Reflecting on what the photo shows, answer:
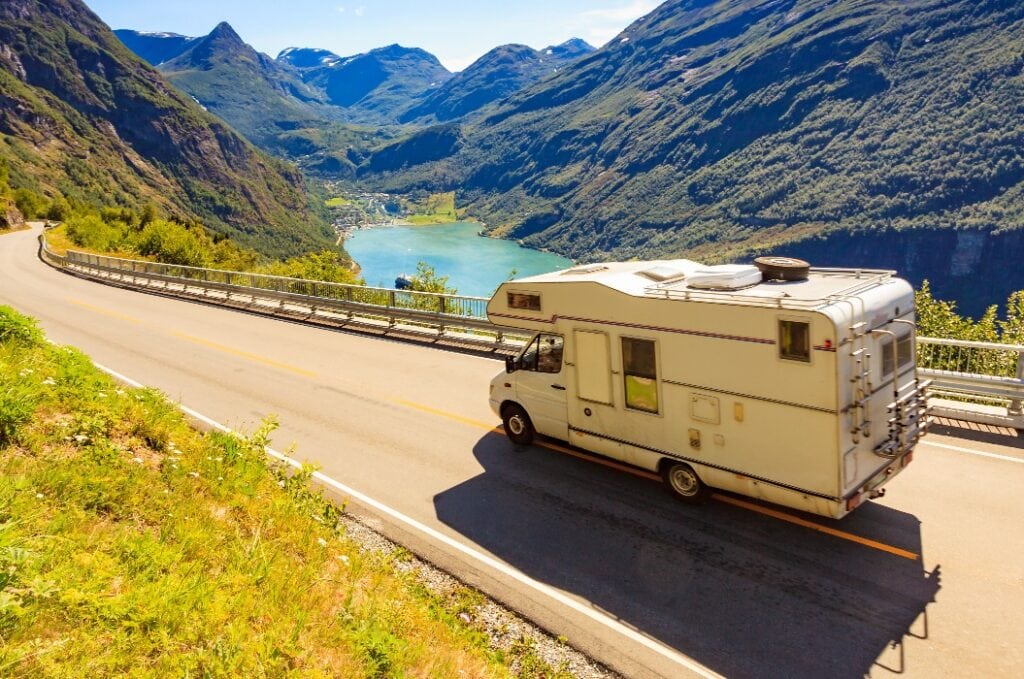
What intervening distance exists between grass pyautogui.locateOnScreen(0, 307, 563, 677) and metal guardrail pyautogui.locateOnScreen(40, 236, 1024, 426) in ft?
31.2

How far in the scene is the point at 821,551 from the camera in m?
7.67

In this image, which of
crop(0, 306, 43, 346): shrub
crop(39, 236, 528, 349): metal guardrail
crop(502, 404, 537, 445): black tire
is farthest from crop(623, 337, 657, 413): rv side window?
crop(0, 306, 43, 346): shrub

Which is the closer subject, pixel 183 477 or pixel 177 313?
pixel 183 477

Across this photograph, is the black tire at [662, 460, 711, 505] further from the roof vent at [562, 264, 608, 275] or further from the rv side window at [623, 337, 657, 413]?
the roof vent at [562, 264, 608, 275]

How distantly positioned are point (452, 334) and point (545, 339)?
944cm

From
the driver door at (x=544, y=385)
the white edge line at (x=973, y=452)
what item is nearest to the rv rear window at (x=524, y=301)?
the driver door at (x=544, y=385)

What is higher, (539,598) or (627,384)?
(627,384)

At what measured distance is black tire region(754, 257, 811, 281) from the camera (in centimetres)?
879

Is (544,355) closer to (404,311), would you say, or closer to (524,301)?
(524,301)

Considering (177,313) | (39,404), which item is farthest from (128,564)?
(177,313)

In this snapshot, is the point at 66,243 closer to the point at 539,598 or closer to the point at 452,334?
the point at 452,334

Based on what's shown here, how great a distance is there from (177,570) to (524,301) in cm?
620

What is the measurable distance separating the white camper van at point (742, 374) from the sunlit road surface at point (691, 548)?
27.1 inches

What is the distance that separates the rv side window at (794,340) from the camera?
7.18m
